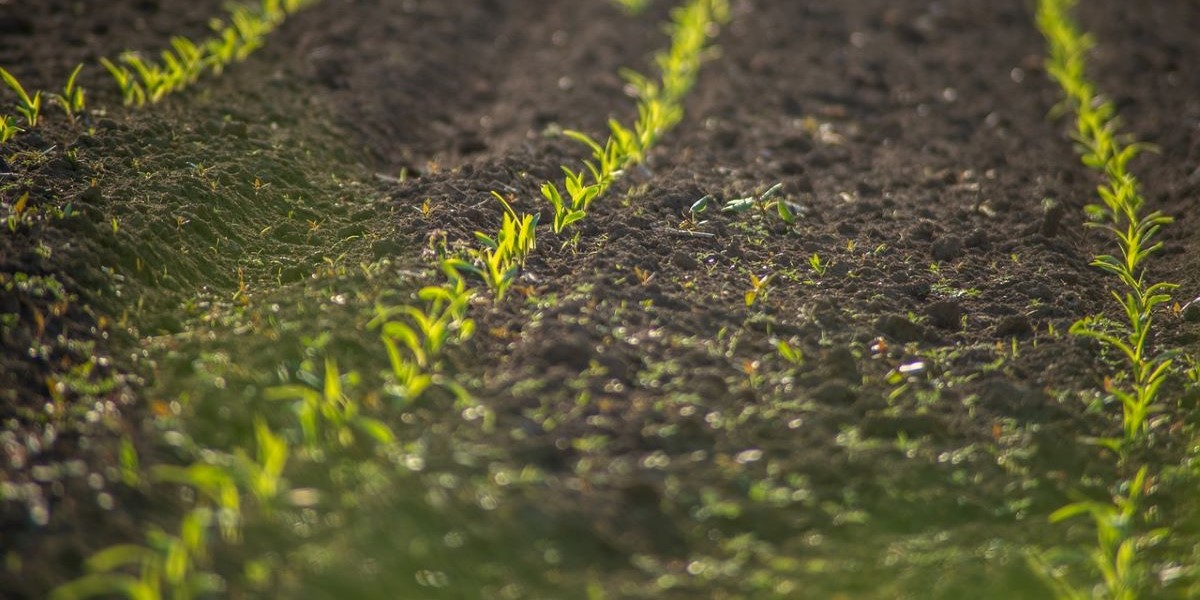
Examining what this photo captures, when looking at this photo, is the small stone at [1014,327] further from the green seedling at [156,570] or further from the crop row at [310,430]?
the green seedling at [156,570]

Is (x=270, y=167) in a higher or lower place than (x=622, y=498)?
higher

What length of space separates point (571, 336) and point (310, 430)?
770 millimetres

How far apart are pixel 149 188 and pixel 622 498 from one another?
2167 millimetres

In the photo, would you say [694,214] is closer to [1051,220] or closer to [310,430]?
[1051,220]

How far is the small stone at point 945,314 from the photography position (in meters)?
3.23

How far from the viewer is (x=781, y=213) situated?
3.75 m

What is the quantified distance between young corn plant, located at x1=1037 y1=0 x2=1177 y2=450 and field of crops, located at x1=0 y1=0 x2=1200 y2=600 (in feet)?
0.07

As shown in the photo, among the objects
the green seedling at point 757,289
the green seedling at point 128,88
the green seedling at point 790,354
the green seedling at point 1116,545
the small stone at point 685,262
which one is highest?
the green seedling at point 128,88

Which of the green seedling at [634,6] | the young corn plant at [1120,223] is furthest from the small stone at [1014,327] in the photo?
the green seedling at [634,6]

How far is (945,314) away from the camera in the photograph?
324 centimetres

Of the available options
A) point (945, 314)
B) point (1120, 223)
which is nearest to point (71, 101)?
point (945, 314)

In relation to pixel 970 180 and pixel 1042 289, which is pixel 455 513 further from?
pixel 970 180

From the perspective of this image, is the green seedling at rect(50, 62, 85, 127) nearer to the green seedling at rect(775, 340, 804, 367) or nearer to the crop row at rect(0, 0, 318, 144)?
the crop row at rect(0, 0, 318, 144)

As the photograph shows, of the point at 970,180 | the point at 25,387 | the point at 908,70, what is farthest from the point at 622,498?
the point at 908,70
